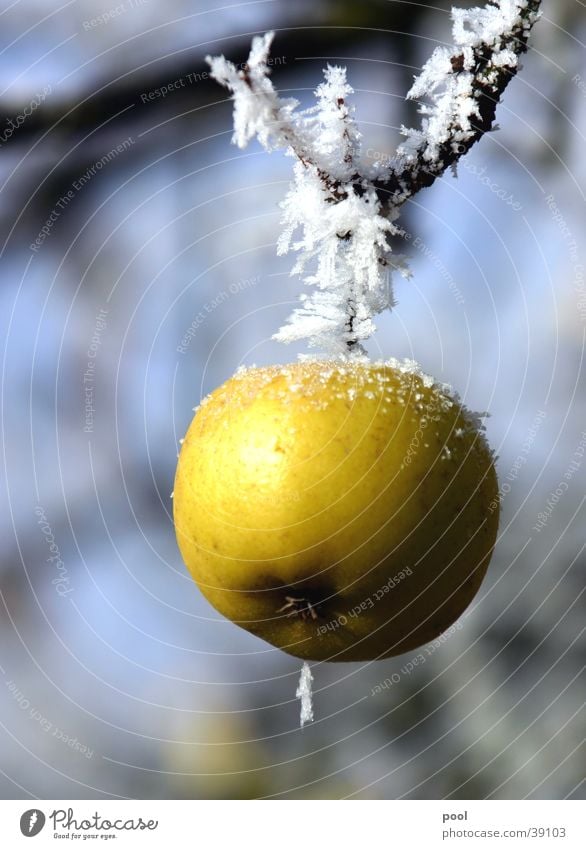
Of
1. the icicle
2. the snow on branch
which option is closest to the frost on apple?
the snow on branch

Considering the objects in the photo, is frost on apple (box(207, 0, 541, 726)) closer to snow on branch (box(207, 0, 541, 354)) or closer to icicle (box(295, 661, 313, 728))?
snow on branch (box(207, 0, 541, 354))

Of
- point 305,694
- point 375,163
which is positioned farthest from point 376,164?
point 305,694

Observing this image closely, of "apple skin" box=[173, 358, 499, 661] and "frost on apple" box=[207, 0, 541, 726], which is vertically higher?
"frost on apple" box=[207, 0, 541, 726]

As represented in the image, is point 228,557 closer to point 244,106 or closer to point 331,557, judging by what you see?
point 331,557

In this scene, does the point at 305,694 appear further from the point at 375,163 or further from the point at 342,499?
the point at 375,163

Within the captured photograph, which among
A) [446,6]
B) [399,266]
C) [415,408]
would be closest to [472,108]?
[399,266]

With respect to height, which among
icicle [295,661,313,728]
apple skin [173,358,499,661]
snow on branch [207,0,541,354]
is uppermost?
snow on branch [207,0,541,354]
